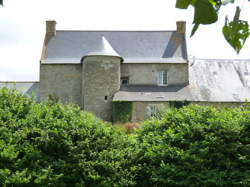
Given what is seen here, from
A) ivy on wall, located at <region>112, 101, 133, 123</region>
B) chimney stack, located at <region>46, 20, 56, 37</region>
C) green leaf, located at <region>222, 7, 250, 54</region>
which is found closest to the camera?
green leaf, located at <region>222, 7, 250, 54</region>

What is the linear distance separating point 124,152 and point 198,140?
193 cm

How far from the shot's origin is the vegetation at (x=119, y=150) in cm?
930

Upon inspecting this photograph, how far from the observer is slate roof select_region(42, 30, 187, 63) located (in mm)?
31297

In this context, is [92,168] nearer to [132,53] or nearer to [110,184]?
[110,184]

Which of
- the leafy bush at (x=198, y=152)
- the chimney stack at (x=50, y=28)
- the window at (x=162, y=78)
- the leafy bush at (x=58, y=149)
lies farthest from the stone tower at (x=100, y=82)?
the leafy bush at (x=198, y=152)

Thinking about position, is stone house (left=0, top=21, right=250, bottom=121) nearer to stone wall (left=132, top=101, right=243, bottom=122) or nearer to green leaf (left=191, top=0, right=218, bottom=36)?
stone wall (left=132, top=101, right=243, bottom=122)

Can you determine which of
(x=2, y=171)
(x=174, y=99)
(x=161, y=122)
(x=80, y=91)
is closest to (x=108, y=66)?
(x=80, y=91)

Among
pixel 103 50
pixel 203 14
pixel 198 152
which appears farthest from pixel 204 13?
pixel 103 50

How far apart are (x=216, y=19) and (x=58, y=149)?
9.29 meters

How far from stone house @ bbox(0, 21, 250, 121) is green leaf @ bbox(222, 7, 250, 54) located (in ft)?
85.1

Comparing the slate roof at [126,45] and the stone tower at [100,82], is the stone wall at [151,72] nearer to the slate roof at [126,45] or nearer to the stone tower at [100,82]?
the slate roof at [126,45]

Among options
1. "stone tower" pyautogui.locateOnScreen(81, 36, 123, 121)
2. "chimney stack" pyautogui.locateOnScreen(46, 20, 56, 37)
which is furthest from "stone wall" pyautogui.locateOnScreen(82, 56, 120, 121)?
"chimney stack" pyautogui.locateOnScreen(46, 20, 56, 37)

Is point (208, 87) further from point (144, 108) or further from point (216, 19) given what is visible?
point (216, 19)

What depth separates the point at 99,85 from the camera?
1128 inches
